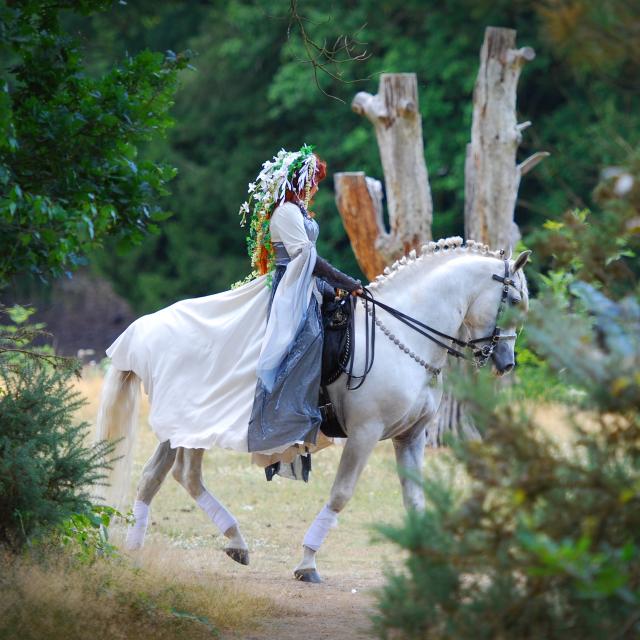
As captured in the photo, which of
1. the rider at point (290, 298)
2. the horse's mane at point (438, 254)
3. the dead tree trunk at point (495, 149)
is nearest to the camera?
the rider at point (290, 298)

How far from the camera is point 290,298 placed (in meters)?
7.05

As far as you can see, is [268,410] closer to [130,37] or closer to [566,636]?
[566,636]

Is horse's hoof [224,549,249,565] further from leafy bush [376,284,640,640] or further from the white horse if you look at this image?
leafy bush [376,284,640,640]

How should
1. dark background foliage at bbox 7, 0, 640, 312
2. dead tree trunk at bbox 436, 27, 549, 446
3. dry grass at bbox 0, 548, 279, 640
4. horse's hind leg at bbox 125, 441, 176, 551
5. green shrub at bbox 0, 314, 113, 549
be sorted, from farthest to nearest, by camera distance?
dark background foliage at bbox 7, 0, 640, 312, dead tree trunk at bbox 436, 27, 549, 446, horse's hind leg at bbox 125, 441, 176, 551, green shrub at bbox 0, 314, 113, 549, dry grass at bbox 0, 548, 279, 640

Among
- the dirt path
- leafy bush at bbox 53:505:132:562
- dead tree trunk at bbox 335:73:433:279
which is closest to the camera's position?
leafy bush at bbox 53:505:132:562

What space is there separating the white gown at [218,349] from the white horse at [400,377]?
0.35 m

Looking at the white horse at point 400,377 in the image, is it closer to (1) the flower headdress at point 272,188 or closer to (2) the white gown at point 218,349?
(2) the white gown at point 218,349

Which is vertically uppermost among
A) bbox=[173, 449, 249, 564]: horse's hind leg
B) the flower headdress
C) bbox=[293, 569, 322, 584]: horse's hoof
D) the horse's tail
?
the flower headdress

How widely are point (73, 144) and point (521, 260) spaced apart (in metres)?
2.82

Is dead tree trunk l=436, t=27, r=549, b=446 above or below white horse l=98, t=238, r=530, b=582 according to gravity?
above

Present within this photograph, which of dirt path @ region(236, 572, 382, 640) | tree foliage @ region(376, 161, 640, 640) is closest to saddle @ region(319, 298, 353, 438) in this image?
dirt path @ region(236, 572, 382, 640)

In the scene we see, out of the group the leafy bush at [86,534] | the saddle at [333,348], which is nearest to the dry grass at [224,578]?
the leafy bush at [86,534]

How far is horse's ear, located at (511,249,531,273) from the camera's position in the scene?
23.7 ft

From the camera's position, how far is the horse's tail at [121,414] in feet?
24.8
